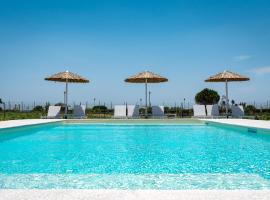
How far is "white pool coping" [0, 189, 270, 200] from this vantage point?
2.36 m

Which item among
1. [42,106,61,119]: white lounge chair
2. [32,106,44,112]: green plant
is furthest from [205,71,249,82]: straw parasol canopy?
[32,106,44,112]: green plant

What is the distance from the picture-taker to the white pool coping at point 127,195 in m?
2.36

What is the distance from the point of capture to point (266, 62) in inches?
802

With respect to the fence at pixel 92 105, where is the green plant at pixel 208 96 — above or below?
above

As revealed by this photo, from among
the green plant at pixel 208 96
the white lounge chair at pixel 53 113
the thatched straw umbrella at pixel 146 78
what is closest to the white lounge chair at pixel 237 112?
the thatched straw umbrella at pixel 146 78

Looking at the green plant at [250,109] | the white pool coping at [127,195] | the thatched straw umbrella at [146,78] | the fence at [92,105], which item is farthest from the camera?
the green plant at [250,109]

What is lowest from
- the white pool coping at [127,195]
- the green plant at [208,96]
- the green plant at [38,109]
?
the white pool coping at [127,195]

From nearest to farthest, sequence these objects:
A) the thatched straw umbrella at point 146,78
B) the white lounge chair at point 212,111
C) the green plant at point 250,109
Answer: the thatched straw umbrella at point 146,78 < the white lounge chair at point 212,111 < the green plant at point 250,109

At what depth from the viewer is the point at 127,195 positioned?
8.02 feet

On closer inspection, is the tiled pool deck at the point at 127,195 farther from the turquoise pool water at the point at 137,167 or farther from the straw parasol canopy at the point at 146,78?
the straw parasol canopy at the point at 146,78

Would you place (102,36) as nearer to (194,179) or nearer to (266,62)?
(266,62)

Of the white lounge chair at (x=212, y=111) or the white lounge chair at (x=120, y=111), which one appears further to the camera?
the white lounge chair at (x=212, y=111)

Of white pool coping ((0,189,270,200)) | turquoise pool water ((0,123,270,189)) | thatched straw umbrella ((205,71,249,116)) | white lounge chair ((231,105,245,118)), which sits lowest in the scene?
turquoise pool water ((0,123,270,189))

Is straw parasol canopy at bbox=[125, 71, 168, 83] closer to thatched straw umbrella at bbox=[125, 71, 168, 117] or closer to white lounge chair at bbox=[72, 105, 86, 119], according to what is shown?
thatched straw umbrella at bbox=[125, 71, 168, 117]
